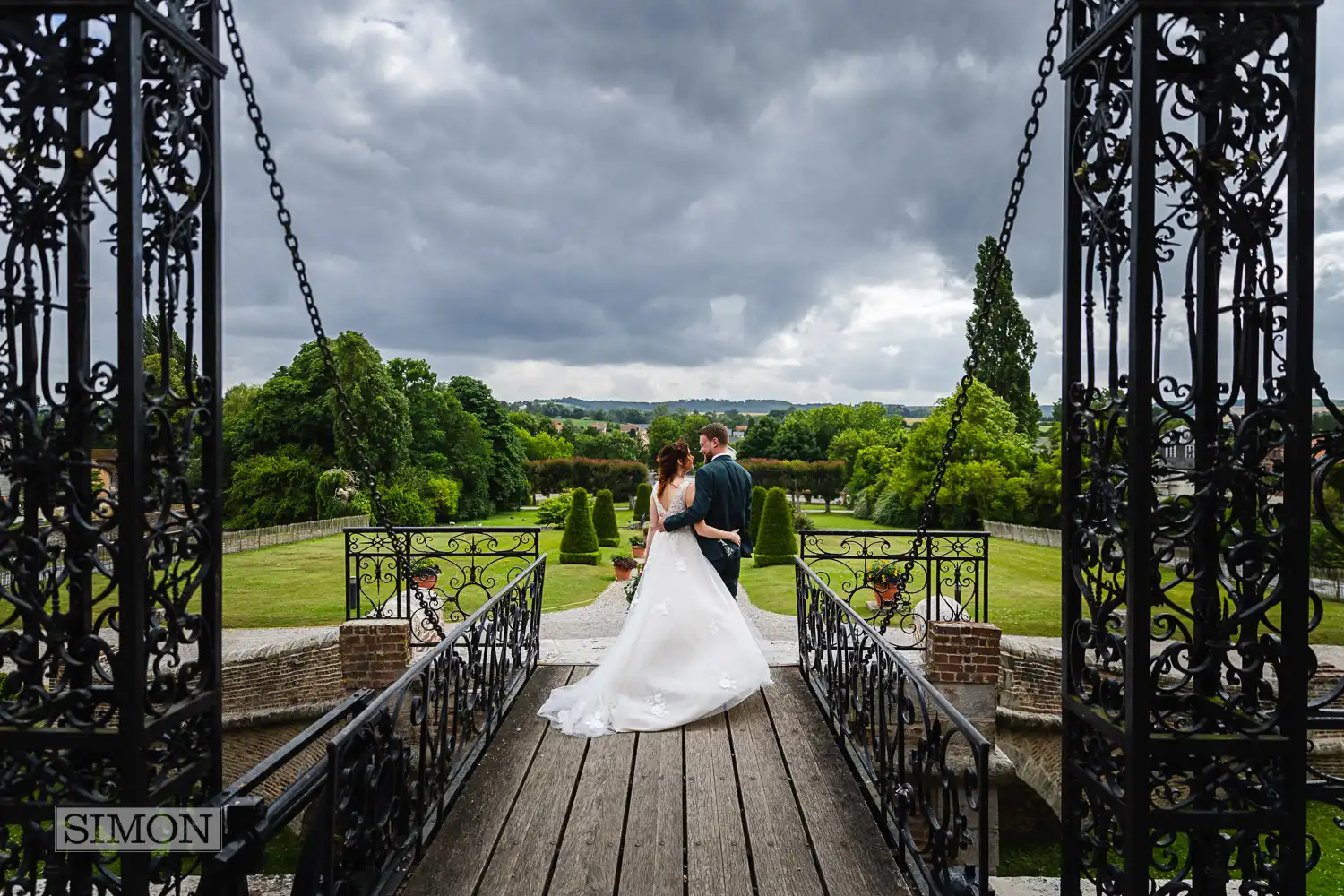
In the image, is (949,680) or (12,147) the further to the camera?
(949,680)

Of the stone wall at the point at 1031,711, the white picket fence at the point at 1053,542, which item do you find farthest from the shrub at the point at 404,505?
the stone wall at the point at 1031,711

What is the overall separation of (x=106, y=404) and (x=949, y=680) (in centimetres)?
648

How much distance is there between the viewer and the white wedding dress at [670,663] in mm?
5008

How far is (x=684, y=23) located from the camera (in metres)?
6.50

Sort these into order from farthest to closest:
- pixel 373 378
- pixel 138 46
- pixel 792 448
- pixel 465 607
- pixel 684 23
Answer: pixel 792 448 < pixel 373 378 < pixel 465 607 < pixel 684 23 < pixel 138 46

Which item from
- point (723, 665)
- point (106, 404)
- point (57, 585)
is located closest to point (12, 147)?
point (106, 404)

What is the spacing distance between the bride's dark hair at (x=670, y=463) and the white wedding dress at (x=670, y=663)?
552 mm

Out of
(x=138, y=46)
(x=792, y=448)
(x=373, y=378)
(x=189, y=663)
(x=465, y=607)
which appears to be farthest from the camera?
(x=792, y=448)

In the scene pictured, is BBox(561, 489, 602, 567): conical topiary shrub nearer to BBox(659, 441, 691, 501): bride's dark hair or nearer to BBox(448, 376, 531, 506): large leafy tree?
BBox(659, 441, 691, 501): bride's dark hair

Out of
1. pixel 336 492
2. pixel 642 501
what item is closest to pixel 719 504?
pixel 642 501

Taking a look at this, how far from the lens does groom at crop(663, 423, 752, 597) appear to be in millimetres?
5539

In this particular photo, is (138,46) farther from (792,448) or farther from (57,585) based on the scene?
(792,448)

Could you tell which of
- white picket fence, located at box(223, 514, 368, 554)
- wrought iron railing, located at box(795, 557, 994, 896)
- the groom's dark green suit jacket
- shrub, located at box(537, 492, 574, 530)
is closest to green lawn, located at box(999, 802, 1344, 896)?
wrought iron railing, located at box(795, 557, 994, 896)

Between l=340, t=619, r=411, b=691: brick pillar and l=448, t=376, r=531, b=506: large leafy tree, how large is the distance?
35.2 m
